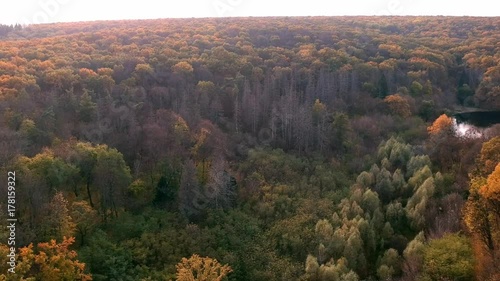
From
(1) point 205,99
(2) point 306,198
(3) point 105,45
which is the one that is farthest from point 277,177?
(3) point 105,45

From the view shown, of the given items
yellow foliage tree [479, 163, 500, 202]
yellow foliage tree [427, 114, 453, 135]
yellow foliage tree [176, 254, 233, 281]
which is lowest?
yellow foliage tree [176, 254, 233, 281]

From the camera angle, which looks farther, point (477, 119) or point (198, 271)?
point (477, 119)

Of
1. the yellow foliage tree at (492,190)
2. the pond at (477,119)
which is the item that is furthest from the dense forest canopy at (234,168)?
the pond at (477,119)

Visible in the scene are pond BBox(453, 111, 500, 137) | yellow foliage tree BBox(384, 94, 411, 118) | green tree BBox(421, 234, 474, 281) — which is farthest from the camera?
pond BBox(453, 111, 500, 137)

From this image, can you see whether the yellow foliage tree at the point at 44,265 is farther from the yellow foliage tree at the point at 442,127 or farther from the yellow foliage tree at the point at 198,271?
the yellow foliage tree at the point at 442,127

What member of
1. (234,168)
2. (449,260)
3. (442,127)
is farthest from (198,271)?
(442,127)

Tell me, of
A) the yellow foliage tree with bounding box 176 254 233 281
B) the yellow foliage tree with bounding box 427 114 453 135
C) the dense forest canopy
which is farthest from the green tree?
the yellow foliage tree with bounding box 427 114 453 135

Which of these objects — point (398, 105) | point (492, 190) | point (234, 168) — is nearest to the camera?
point (492, 190)

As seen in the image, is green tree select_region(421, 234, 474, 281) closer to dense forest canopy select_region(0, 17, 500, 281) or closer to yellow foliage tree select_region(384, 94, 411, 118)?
dense forest canopy select_region(0, 17, 500, 281)

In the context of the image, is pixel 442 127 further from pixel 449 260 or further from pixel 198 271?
pixel 198 271
